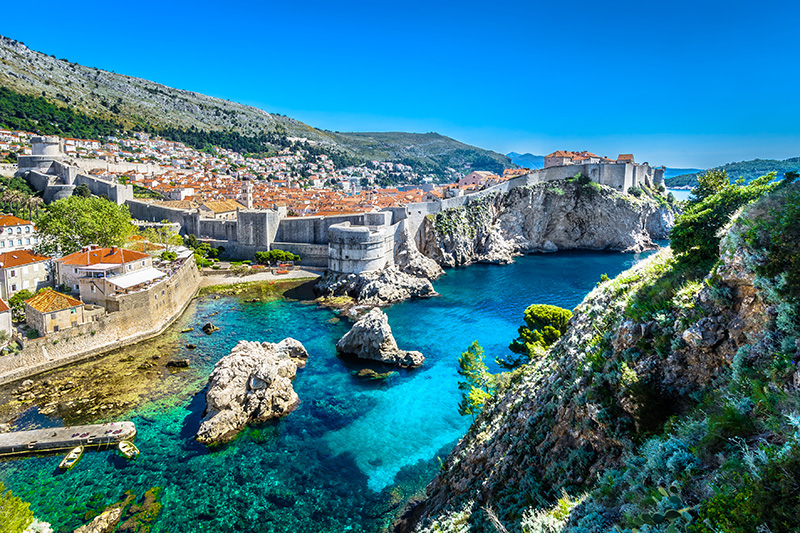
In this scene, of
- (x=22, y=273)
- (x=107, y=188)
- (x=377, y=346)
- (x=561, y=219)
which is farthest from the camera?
(x=561, y=219)

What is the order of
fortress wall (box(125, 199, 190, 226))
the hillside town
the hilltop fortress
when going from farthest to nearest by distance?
1. the hillside town
2. fortress wall (box(125, 199, 190, 226))
3. the hilltop fortress

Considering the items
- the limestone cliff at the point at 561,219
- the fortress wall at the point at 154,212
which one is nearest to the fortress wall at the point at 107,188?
the fortress wall at the point at 154,212

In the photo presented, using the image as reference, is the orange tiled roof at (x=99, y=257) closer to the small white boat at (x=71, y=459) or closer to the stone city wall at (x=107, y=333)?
the stone city wall at (x=107, y=333)

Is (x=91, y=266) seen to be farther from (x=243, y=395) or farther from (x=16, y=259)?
(x=243, y=395)

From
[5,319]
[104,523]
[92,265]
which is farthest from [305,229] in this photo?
[104,523]

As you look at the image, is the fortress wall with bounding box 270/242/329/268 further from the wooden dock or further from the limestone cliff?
the wooden dock

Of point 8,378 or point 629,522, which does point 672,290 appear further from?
point 8,378

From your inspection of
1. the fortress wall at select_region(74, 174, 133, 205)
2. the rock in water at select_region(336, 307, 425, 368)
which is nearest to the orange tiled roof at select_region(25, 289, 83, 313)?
the rock in water at select_region(336, 307, 425, 368)
